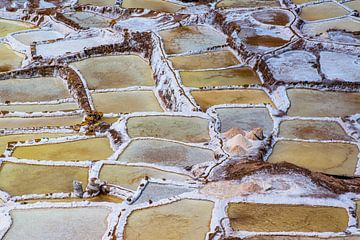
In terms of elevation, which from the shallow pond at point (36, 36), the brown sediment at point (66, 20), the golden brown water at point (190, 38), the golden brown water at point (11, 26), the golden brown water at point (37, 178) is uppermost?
the golden brown water at point (37, 178)

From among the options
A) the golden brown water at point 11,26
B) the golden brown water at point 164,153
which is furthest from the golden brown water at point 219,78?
the golden brown water at point 11,26

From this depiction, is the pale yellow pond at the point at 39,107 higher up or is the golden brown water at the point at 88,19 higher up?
the pale yellow pond at the point at 39,107

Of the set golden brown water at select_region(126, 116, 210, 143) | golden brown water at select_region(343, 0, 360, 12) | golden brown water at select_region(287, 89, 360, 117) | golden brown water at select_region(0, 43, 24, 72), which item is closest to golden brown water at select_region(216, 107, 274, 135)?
golden brown water at select_region(126, 116, 210, 143)

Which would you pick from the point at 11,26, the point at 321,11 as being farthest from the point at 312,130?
the point at 11,26

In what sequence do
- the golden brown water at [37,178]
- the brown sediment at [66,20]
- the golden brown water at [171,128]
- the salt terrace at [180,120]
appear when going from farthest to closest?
the brown sediment at [66,20], the golden brown water at [171,128], the golden brown water at [37,178], the salt terrace at [180,120]

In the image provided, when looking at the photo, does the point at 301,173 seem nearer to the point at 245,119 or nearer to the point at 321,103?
the point at 245,119

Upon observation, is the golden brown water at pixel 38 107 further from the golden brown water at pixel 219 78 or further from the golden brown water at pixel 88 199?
the golden brown water at pixel 88 199

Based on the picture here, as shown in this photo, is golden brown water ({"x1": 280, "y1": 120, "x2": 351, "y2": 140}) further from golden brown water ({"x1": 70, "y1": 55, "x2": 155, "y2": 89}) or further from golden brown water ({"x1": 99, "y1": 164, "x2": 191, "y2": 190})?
golden brown water ({"x1": 70, "y1": 55, "x2": 155, "y2": 89})
